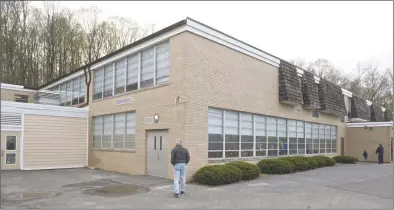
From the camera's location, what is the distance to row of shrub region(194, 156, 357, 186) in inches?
523

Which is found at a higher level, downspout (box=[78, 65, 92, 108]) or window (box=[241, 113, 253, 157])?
downspout (box=[78, 65, 92, 108])

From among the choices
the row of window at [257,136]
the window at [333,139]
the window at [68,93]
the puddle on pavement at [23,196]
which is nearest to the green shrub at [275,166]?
the row of window at [257,136]

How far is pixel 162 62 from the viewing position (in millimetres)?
15805

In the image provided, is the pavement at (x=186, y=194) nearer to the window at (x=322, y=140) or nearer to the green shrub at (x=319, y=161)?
the green shrub at (x=319, y=161)

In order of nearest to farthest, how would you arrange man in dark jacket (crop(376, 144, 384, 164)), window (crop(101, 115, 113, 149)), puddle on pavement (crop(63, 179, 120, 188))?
1. puddle on pavement (crop(63, 179, 120, 188))
2. window (crop(101, 115, 113, 149))
3. man in dark jacket (crop(376, 144, 384, 164))


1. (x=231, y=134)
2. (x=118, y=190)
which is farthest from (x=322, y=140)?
(x=118, y=190)

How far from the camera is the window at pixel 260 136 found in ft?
61.1

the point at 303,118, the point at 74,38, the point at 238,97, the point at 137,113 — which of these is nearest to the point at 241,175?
the point at 238,97

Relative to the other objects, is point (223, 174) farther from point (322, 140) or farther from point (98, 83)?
point (322, 140)

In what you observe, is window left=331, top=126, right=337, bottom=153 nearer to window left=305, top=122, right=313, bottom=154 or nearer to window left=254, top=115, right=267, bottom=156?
window left=305, top=122, right=313, bottom=154

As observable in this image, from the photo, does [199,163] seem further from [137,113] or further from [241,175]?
[137,113]

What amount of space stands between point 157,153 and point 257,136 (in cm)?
576

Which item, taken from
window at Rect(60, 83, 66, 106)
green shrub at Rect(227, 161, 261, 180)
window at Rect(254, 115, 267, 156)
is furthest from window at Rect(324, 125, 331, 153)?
window at Rect(60, 83, 66, 106)

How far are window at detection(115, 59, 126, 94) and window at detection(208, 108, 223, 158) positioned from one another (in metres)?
5.20
